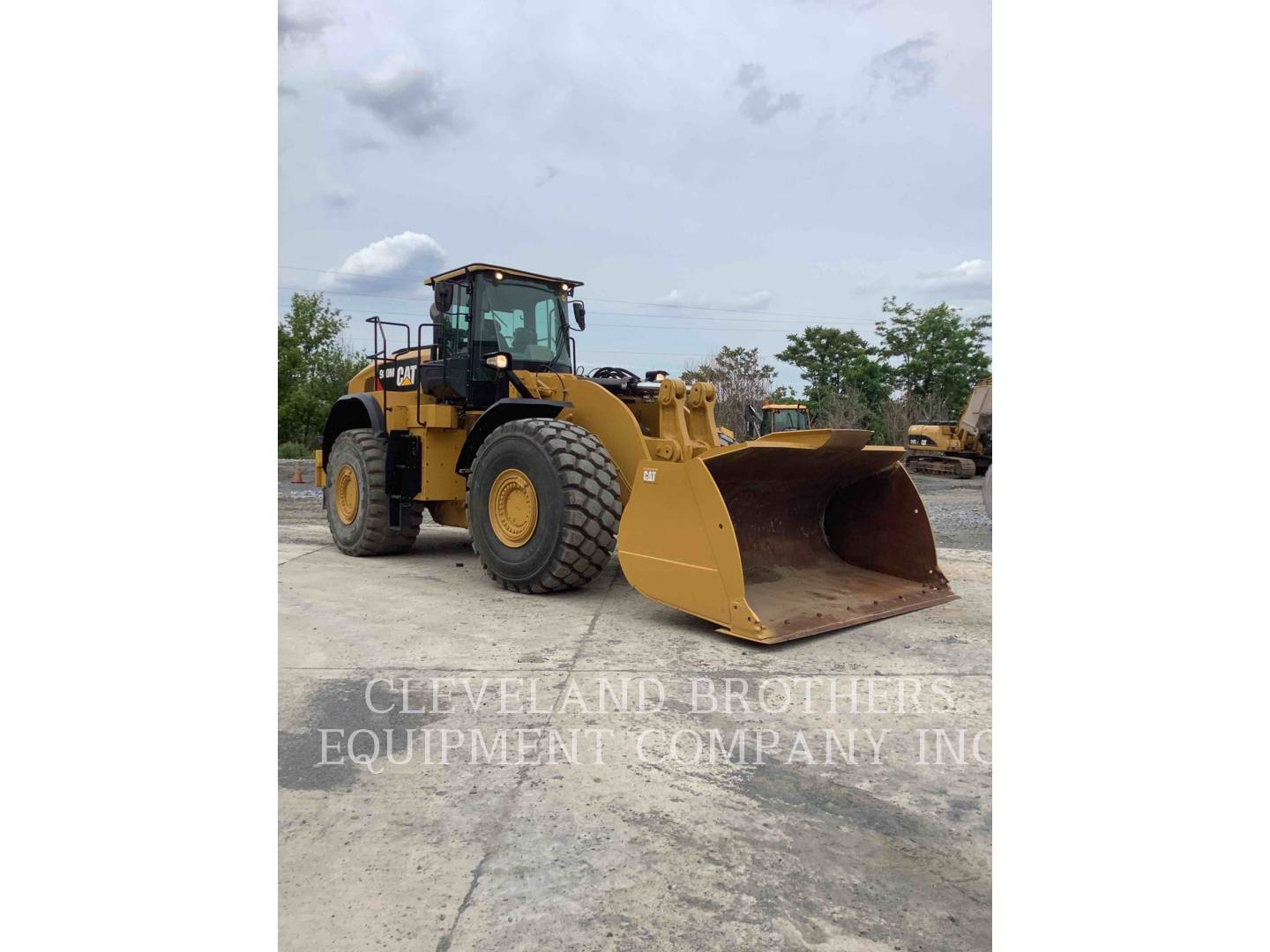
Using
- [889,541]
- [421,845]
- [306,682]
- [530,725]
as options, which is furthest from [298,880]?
[889,541]

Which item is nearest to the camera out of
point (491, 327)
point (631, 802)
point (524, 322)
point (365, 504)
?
point (631, 802)

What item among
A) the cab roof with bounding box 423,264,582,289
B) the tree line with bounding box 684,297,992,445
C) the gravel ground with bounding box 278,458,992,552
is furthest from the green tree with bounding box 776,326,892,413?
the cab roof with bounding box 423,264,582,289

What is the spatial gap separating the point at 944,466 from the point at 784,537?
1518cm

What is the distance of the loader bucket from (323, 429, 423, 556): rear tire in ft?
10.4

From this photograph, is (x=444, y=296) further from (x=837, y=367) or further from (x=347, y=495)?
(x=837, y=367)

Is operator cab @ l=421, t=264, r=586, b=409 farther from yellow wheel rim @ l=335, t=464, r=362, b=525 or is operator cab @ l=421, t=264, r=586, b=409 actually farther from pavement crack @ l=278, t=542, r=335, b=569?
pavement crack @ l=278, t=542, r=335, b=569

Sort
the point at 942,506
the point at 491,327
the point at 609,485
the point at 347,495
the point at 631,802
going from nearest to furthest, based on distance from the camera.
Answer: the point at 631,802 < the point at 609,485 < the point at 491,327 < the point at 347,495 < the point at 942,506

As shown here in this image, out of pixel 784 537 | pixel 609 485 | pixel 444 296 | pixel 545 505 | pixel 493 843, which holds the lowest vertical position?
pixel 493 843

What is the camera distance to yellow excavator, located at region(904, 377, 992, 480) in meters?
18.5

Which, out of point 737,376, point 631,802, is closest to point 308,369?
point 737,376

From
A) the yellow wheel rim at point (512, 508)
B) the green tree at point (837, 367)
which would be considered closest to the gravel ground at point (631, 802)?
the yellow wheel rim at point (512, 508)

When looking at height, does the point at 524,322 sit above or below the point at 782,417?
above

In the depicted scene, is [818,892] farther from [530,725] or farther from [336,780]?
[336,780]

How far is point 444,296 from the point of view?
6.66m
